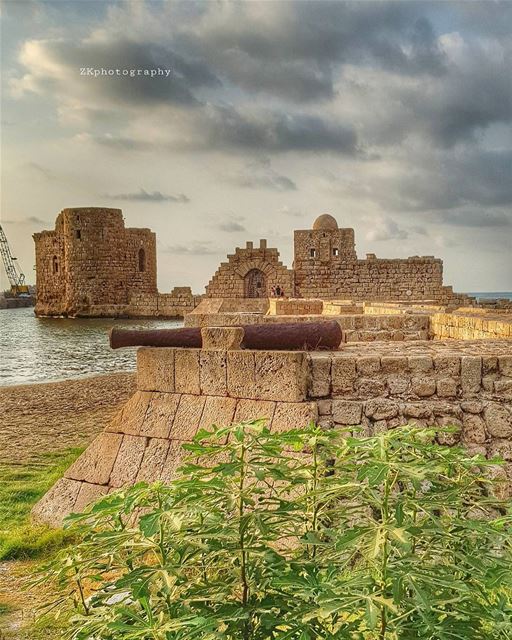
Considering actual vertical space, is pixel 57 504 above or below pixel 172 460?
below

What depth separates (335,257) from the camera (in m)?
29.7

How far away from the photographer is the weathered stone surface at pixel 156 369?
5277mm

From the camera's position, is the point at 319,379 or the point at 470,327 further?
the point at 470,327

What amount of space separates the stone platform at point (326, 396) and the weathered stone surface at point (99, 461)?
5 cm

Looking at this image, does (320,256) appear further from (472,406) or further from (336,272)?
(472,406)

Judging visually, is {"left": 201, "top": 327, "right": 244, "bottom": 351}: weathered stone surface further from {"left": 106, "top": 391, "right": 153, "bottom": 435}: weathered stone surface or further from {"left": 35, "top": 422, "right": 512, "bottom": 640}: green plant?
{"left": 35, "top": 422, "right": 512, "bottom": 640}: green plant

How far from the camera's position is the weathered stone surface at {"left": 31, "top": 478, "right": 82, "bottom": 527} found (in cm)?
519

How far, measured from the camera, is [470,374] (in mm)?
4855

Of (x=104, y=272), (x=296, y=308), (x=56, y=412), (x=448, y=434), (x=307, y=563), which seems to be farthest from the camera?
(x=104, y=272)

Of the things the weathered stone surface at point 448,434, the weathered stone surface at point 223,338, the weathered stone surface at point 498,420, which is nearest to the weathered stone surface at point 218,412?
the weathered stone surface at point 223,338

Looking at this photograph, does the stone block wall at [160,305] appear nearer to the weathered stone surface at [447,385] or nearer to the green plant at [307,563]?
the weathered stone surface at [447,385]

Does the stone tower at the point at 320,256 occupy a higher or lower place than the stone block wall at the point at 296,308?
higher

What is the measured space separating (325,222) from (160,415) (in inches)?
1098

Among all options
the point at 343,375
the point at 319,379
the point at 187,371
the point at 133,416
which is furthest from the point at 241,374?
the point at 133,416
